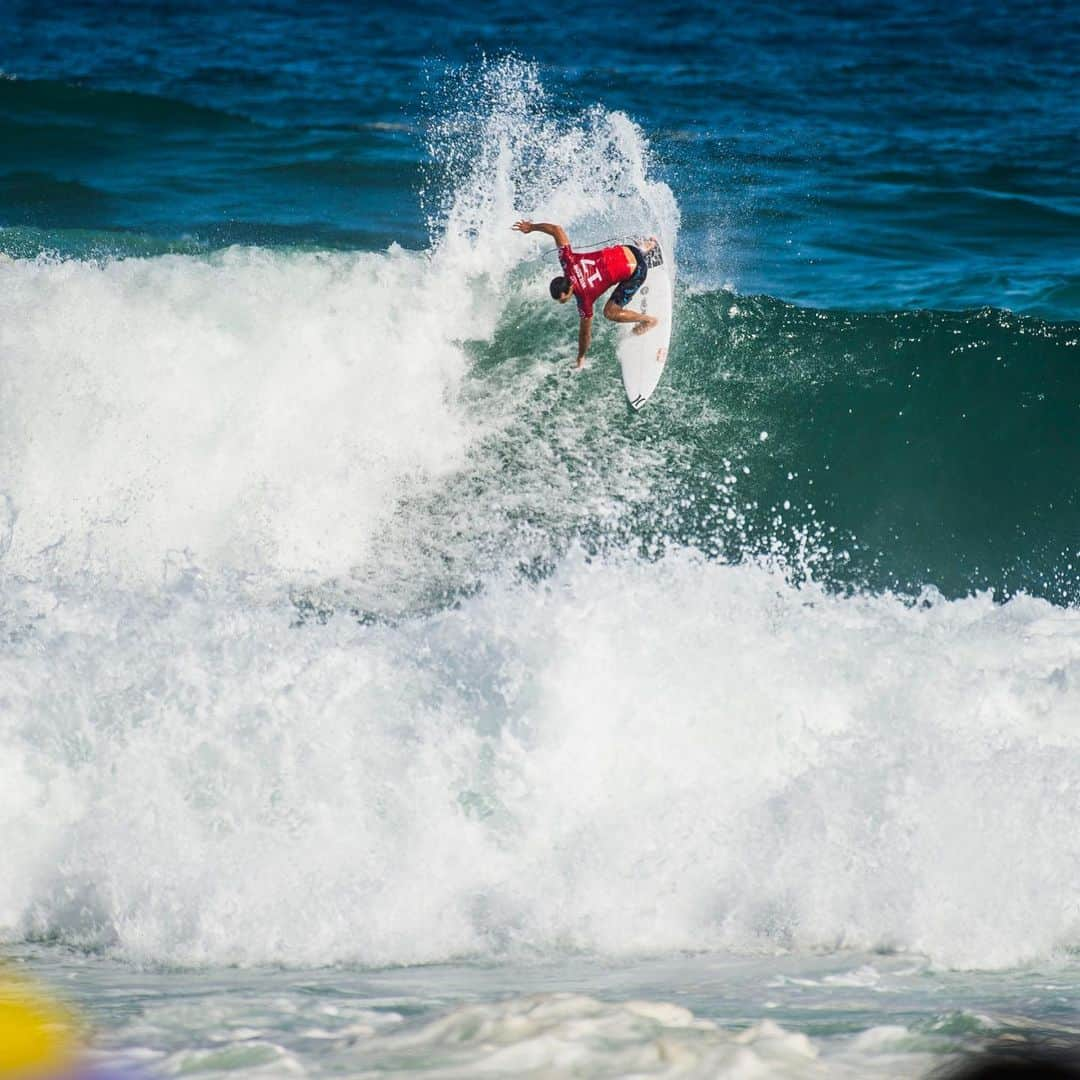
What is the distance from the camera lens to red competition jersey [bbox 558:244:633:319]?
9.37 metres

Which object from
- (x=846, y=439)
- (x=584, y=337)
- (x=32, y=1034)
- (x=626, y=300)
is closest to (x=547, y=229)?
(x=584, y=337)

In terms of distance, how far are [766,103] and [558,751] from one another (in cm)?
1616

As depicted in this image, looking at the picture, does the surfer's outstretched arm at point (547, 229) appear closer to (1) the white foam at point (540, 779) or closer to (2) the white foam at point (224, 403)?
(2) the white foam at point (224, 403)

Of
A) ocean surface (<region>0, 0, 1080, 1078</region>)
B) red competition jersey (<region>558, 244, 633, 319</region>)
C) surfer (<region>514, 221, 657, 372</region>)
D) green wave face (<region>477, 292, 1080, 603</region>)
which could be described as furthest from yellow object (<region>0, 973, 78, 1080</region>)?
red competition jersey (<region>558, 244, 633, 319</region>)

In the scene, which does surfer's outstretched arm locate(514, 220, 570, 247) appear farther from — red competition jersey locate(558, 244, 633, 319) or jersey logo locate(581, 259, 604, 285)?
jersey logo locate(581, 259, 604, 285)

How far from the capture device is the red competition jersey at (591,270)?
9367 millimetres

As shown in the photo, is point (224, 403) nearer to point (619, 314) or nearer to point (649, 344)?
point (619, 314)

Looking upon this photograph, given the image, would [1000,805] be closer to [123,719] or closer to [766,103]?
[123,719]

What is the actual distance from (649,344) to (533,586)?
428 cm

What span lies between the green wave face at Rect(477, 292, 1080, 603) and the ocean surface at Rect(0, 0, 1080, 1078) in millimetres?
40

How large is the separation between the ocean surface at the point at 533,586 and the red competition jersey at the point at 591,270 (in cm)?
93

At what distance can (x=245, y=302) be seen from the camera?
10.5m

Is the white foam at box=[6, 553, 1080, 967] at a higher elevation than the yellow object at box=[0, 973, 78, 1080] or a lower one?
higher

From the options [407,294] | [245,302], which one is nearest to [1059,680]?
[407,294]
